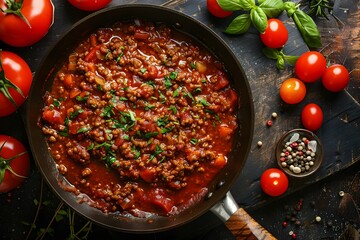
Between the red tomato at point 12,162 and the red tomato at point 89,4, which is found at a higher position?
the red tomato at point 89,4

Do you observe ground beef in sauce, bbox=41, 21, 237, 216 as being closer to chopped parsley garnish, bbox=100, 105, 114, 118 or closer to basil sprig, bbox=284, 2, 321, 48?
chopped parsley garnish, bbox=100, 105, 114, 118

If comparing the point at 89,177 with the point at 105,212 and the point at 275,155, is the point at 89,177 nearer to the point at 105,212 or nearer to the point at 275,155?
the point at 105,212

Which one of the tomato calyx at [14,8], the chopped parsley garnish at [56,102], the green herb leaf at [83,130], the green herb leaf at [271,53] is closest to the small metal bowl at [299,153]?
the green herb leaf at [271,53]

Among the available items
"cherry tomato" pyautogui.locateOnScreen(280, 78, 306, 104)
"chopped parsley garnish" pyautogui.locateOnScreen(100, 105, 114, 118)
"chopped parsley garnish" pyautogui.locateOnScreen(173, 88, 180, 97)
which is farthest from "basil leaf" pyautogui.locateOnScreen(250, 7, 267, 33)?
"chopped parsley garnish" pyautogui.locateOnScreen(100, 105, 114, 118)

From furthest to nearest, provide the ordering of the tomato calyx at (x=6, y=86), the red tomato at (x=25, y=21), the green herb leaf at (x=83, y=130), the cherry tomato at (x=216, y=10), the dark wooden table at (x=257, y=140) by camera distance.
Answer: the dark wooden table at (x=257, y=140) < the cherry tomato at (x=216, y=10) < the green herb leaf at (x=83, y=130) < the red tomato at (x=25, y=21) < the tomato calyx at (x=6, y=86)

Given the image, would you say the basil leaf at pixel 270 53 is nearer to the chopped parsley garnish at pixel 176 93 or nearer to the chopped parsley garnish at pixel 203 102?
the chopped parsley garnish at pixel 203 102

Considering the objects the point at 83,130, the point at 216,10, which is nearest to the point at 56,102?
the point at 83,130
